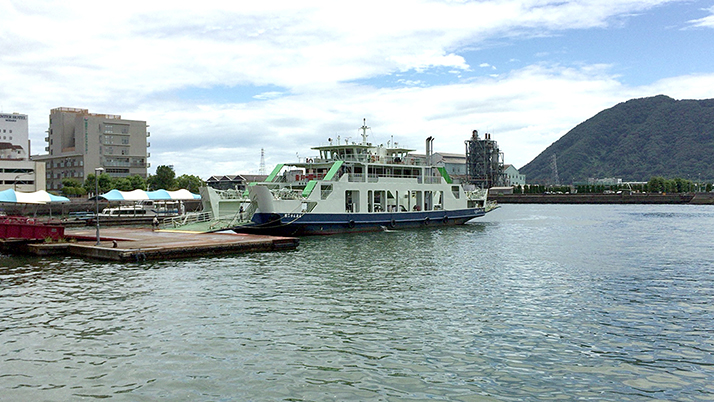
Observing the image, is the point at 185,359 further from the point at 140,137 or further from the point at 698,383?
the point at 140,137

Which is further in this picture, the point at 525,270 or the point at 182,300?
the point at 525,270

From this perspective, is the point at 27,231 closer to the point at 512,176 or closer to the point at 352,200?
the point at 352,200

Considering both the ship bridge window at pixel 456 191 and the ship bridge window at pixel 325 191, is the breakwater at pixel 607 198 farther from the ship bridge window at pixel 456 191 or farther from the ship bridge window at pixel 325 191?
the ship bridge window at pixel 325 191

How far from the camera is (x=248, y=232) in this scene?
38281 mm

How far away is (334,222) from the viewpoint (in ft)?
134

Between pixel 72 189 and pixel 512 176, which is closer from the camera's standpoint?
pixel 72 189

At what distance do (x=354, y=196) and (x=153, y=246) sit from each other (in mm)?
19308

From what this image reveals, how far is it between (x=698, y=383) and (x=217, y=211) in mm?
35091

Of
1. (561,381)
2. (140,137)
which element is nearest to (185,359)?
(561,381)

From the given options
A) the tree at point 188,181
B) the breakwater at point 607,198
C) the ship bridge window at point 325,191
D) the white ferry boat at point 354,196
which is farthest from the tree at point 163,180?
the breakwater at point 607,198

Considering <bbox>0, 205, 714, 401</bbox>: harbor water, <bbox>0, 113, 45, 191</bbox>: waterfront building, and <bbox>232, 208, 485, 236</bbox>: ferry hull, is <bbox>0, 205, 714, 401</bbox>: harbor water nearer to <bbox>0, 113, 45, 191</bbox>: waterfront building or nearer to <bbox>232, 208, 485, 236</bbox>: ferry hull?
<bbox>232, 208, 485, 236</bbox>: ferry hull

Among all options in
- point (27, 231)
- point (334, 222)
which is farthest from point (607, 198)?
point (27, 231)

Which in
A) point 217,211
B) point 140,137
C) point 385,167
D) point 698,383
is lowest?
point 698,383

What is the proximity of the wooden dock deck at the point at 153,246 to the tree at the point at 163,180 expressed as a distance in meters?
65.1
